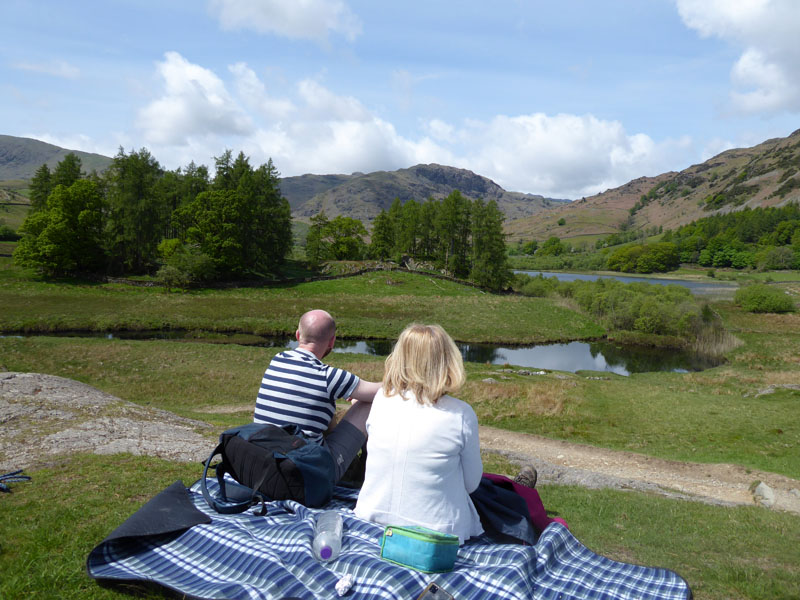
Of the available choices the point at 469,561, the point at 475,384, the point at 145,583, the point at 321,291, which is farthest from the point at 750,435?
the point at 321,291

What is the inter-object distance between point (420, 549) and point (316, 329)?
282 cm

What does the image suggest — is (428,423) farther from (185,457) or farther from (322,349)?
(185,457)

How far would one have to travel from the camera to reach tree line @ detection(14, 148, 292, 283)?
186 feet

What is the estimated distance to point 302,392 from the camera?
5.67 m

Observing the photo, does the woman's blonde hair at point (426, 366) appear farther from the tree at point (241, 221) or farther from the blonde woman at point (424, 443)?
the tree at point (241, 221)

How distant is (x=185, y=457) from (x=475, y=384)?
58.3 ft

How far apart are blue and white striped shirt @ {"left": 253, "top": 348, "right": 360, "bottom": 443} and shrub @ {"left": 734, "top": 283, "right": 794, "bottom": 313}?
244 ft

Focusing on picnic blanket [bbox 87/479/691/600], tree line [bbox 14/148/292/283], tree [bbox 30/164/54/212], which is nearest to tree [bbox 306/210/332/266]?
tree line [bbox 14/148/292/283]

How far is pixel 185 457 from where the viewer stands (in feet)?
29.5

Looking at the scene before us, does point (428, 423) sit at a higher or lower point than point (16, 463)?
higher

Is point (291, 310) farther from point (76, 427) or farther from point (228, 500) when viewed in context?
point (228, 500)

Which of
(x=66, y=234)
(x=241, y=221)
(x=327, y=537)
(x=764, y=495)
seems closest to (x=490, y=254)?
(x=241, y=221)

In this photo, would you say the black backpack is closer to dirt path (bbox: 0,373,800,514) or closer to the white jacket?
the white jacket

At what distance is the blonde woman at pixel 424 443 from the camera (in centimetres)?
423
